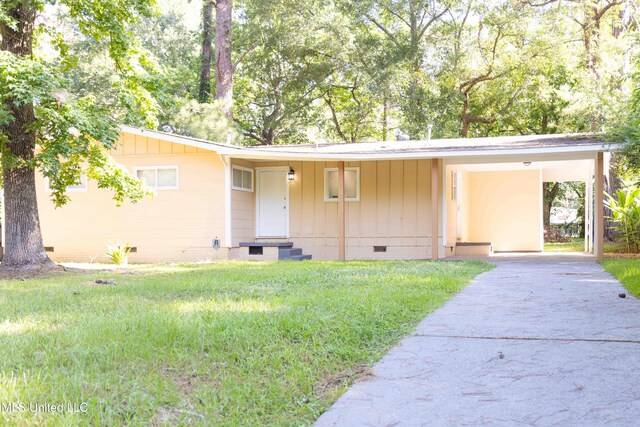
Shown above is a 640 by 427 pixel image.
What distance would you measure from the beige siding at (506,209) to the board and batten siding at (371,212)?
408 cm

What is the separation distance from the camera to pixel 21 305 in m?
6.33

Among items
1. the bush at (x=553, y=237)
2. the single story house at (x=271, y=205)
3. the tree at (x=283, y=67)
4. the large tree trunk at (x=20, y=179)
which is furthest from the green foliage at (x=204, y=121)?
the bush at (x=553, y=237)

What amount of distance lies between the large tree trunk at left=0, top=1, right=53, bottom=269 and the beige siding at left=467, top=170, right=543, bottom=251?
479 inches

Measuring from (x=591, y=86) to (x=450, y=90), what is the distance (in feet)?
17.2

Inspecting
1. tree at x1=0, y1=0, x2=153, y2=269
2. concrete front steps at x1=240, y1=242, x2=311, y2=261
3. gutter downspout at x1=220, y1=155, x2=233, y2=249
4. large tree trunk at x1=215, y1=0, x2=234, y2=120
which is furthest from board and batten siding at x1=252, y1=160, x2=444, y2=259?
large tree trunk at x1=215, y1=0, x2=234, y2=120

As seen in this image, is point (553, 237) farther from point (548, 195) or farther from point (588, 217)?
point (588, 217)

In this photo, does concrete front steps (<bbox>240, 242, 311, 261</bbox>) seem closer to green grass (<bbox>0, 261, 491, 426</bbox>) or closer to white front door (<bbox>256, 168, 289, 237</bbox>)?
white front door (<bbox>256, 168, 289, 237</bbox>)

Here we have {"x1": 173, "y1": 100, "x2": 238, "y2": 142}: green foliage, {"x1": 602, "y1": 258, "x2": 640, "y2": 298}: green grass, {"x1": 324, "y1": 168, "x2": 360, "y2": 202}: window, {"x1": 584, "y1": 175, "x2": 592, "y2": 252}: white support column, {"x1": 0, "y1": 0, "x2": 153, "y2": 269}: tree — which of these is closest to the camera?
{"x1": 602, "y1": 258, "x2": 640, "y2": 298}: green grass

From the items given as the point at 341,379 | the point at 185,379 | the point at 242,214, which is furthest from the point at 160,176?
A: the point at 341,379

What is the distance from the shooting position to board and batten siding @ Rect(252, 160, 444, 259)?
15.1 m

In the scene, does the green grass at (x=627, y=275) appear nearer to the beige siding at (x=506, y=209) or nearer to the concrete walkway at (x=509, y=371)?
the concrete walkway at (x=509, y=371)

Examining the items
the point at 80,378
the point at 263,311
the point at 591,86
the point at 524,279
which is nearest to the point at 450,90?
the point at 591,86

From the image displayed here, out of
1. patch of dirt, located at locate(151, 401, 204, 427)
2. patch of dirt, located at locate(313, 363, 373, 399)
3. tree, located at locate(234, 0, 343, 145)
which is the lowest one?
patch of dirt, located at locate(313, 363, 373, 399)

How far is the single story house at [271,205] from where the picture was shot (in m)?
14.6
